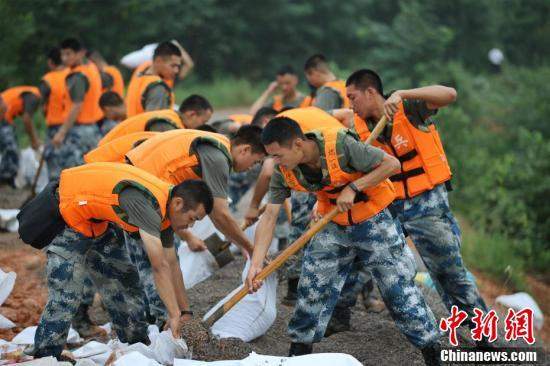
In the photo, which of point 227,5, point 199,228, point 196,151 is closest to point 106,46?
point 227,5

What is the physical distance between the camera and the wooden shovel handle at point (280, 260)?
518 centimetres

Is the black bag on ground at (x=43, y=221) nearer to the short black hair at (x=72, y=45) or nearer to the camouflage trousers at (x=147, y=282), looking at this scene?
the camouflage trousers at (x=147, y=282)

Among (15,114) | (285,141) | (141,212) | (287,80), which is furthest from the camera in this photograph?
(15,114)

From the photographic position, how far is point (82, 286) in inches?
215

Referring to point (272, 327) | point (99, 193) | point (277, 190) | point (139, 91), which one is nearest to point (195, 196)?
point (99, 193)

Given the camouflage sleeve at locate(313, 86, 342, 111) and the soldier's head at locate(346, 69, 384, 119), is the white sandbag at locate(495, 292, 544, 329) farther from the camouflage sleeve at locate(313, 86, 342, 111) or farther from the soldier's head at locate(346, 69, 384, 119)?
the soldier's head at locate(346, 69, 384, 119)

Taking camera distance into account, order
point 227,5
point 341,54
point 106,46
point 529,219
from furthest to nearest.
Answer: point 341,54 → point 227,5 → point 106,46 → point 529,219

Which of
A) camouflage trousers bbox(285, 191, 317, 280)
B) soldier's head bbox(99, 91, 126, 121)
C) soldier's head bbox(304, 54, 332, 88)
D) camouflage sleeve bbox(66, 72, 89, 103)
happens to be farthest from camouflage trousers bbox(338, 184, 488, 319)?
camouflage sleeve bbox(66, 72, 89, 103)

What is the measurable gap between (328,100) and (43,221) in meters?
3.37

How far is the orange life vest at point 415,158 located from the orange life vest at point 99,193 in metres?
1.54

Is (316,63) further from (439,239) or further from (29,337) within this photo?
(29,337)

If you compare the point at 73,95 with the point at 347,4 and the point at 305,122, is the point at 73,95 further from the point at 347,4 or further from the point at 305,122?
the point at 347,4

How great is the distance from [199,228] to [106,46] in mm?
13071

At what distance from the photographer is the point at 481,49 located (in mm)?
25391
